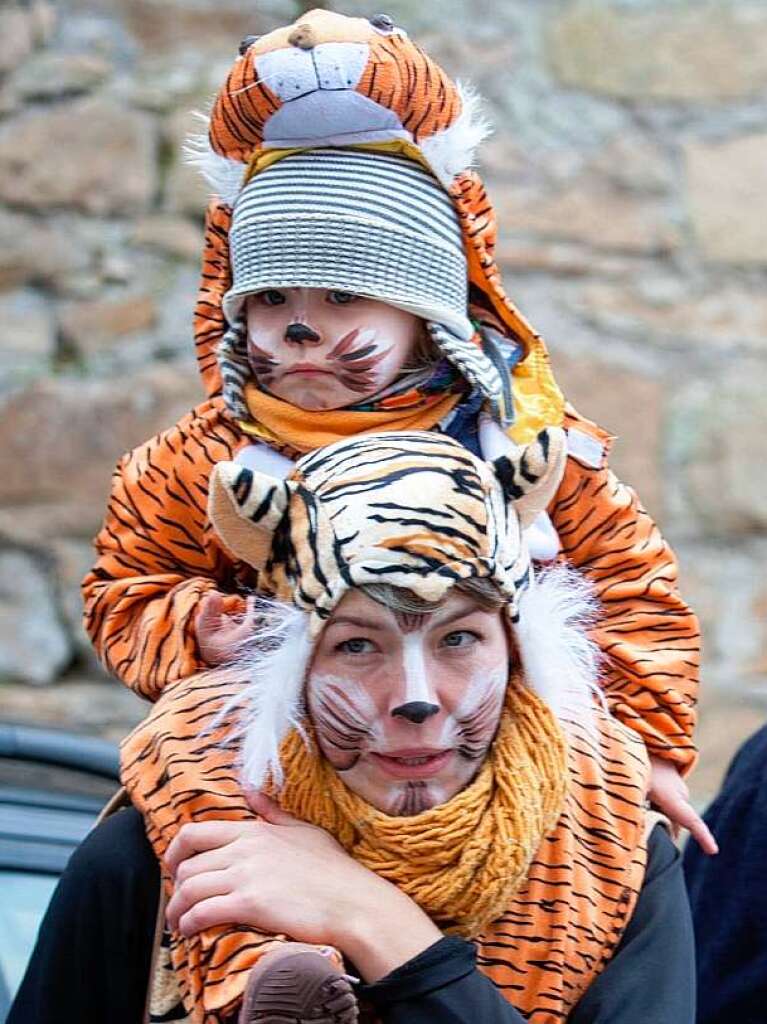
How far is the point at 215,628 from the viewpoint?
202 cm

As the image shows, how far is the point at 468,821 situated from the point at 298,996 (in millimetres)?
270

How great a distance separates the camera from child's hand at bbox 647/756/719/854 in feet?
6.91

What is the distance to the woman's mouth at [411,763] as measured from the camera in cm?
181

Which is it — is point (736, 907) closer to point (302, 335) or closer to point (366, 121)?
point (302, 335)

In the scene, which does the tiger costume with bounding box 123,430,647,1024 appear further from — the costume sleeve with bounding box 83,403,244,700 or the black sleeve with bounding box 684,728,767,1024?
the black sleeve with bounding box 684,728,767,1024

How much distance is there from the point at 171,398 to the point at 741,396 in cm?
136

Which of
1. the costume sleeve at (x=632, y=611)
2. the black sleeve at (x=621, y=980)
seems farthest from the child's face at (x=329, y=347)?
the black sleeve at (x=621, y=980)

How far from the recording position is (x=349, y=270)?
2.04 m

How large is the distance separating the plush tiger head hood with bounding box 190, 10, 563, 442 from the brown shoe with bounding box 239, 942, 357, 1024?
0.71 meters

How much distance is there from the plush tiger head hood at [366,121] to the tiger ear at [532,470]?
0.21m

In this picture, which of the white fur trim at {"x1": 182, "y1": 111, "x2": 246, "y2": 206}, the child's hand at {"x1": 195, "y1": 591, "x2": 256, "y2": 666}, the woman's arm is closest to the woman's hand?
the woman's arm

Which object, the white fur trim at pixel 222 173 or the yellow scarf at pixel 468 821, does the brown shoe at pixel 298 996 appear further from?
the white fur trim at pixel 222 173

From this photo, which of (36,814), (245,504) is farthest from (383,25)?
(36,814)

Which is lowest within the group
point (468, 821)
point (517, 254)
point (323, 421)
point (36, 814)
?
point (36, 814)
